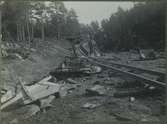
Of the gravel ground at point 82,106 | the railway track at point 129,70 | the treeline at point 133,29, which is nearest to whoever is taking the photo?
the gravel ground at point 82,106

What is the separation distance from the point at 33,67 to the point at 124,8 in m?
1.56

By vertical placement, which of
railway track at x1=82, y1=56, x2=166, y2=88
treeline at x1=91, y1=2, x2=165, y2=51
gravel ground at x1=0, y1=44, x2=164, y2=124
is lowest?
gravel ground at x1=0, y1=44, x2=164, y2=124

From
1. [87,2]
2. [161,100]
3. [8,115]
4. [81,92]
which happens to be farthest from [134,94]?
[8,115]

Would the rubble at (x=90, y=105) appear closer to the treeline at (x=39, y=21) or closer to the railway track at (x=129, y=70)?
the railway track at (x=129, y=70)

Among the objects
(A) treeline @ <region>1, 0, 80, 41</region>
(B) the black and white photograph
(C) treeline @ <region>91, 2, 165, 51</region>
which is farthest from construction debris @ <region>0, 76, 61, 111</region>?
(C) treeline @ <region>91, 2, 165, 51</region>

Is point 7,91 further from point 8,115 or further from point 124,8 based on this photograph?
point 124,8

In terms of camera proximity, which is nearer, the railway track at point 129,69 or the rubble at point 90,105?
the rubble at point 90,105

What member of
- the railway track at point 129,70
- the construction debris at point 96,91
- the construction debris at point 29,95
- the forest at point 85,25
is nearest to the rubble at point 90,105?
the construction debris at point 96,91

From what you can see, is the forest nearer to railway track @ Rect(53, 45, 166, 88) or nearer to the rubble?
railway track @ Rect(53, 45, 166, 88)

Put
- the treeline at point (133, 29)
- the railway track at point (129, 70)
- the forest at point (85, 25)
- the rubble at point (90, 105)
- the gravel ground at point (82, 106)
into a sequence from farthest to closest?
the railway track at point (129, 70)
the treeline at point (133, 29)
the forest at point (85, 25)
the rubble at point (90, 105)
the gravel ground at point (82, 106)

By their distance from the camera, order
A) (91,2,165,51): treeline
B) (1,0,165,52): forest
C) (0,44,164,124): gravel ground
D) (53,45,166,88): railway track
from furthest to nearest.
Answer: (53,45,166,88): railway track, (91,2,165,51): treeline, (1,0,165,52): forest, (0,44,164,124): gravel ground

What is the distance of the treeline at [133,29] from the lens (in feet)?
12.5

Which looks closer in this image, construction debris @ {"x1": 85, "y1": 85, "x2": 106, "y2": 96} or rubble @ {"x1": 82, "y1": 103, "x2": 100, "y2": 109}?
rubble @ {"x1": 82, "y1": 103, "x2": 100, "y2": 109}

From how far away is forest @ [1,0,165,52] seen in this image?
146 inches
